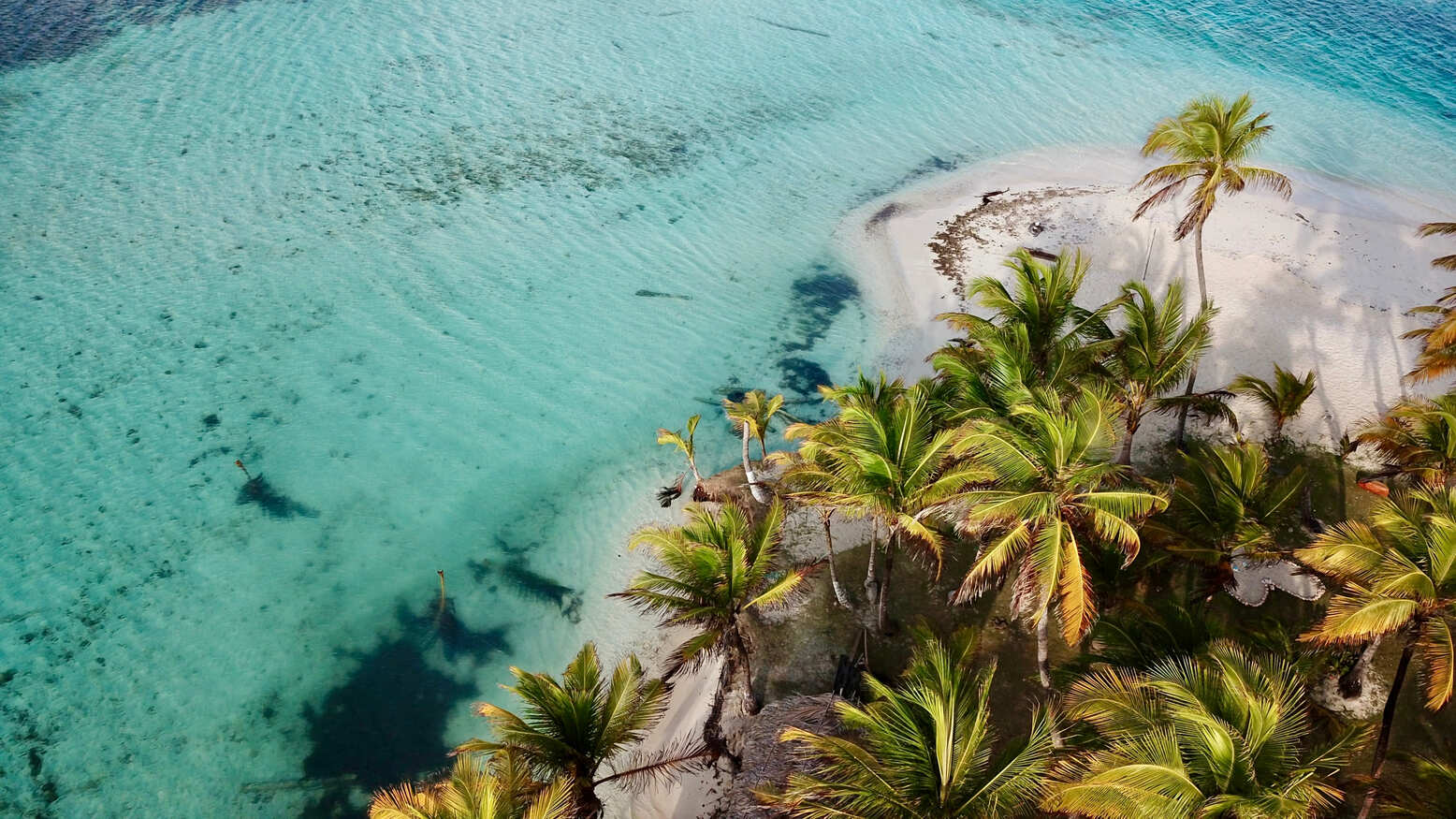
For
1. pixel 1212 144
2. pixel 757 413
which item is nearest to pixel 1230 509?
pixel 1212 144

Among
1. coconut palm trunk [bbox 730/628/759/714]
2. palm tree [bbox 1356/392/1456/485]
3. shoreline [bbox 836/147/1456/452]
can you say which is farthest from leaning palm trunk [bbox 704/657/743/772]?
palm tree [bbox 1356/392/1456/485]

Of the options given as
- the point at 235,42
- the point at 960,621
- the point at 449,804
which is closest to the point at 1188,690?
the point at 960,621

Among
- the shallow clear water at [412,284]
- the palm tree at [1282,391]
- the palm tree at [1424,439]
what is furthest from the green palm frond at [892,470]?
the palm tree at [1282,391]

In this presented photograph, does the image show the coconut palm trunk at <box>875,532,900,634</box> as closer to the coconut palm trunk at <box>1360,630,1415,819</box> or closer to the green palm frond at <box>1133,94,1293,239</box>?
the coconut palm trunk at <box>1360,630,1415,819</box>

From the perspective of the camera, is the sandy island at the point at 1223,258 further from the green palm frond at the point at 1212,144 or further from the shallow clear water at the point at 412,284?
the green palm frond at the point at 1212,144

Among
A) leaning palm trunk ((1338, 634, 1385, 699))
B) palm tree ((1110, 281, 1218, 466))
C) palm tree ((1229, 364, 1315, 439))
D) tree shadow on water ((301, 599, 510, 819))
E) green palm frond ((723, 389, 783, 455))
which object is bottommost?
tree shadow on water ((301, 599, 510, 819))
